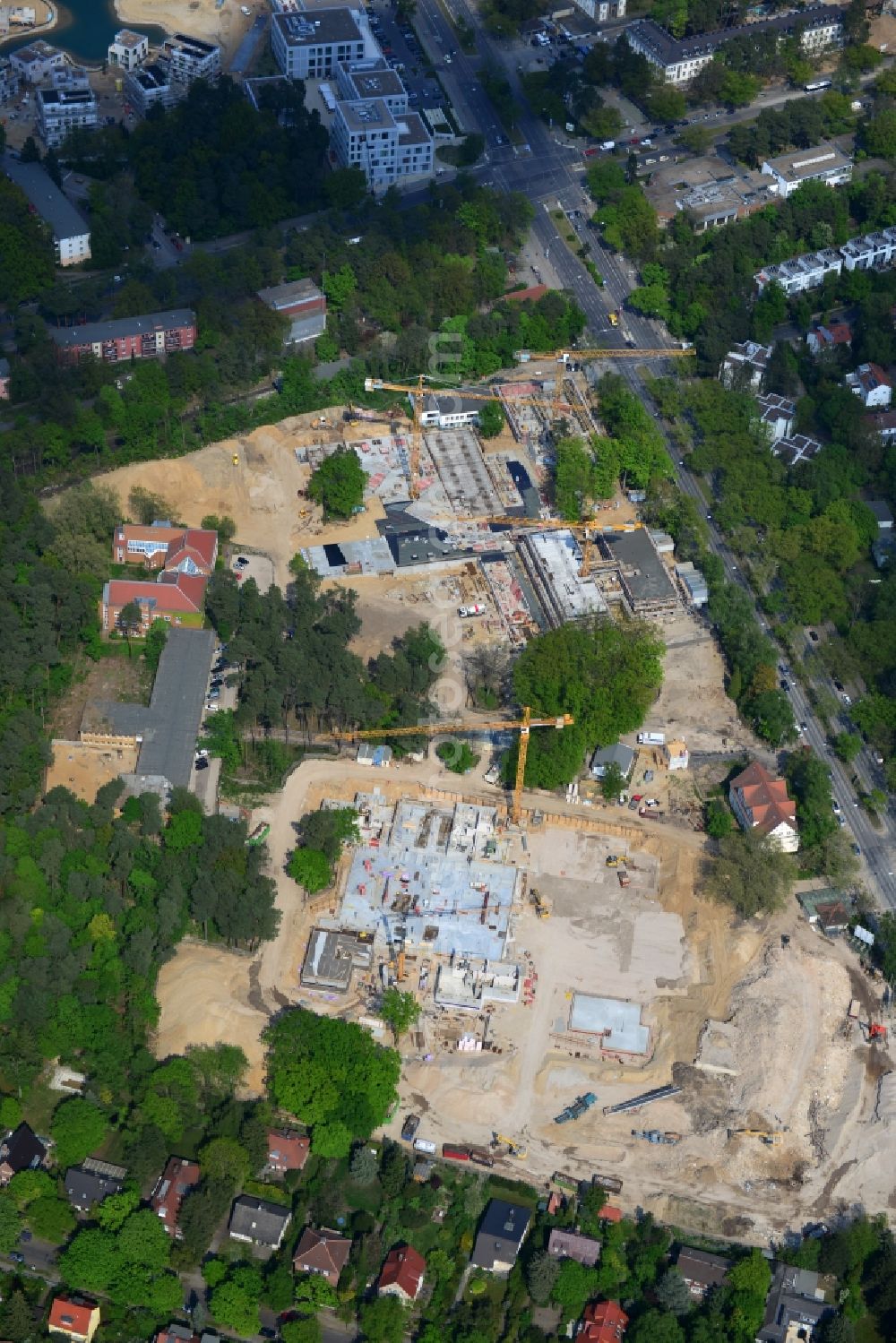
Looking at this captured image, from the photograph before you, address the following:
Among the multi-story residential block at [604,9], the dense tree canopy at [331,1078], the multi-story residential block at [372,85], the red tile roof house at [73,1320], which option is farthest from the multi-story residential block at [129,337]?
the red tile roof house at [73,1320]

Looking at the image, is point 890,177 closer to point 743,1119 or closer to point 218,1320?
point 743,1119

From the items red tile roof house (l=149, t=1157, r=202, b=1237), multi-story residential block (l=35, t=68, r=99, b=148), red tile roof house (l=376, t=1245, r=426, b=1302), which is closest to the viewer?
red tile roof house (l=376, t=1245, r=426, b=1302)

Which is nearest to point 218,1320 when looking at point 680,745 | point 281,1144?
point 281,1144

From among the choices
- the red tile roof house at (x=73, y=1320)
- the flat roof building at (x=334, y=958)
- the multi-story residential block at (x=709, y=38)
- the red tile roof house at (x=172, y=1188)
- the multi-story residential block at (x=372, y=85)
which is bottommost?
the red tile roof house at (x=73, y=1320)

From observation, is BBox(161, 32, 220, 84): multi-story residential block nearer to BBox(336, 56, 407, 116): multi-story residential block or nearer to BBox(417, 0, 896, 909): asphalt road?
BBox(336, 56, 407, 116): multi-story residential block

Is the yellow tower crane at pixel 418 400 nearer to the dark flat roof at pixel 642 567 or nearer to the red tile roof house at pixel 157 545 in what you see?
the dark flat roof at pixel 642 567

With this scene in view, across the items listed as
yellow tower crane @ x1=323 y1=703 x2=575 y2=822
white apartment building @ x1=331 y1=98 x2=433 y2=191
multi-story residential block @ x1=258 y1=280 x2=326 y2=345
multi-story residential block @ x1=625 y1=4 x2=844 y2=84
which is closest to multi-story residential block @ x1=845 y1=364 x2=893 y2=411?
multi-story residential block @ x1=258 y1=280 x2=326 y2=345
